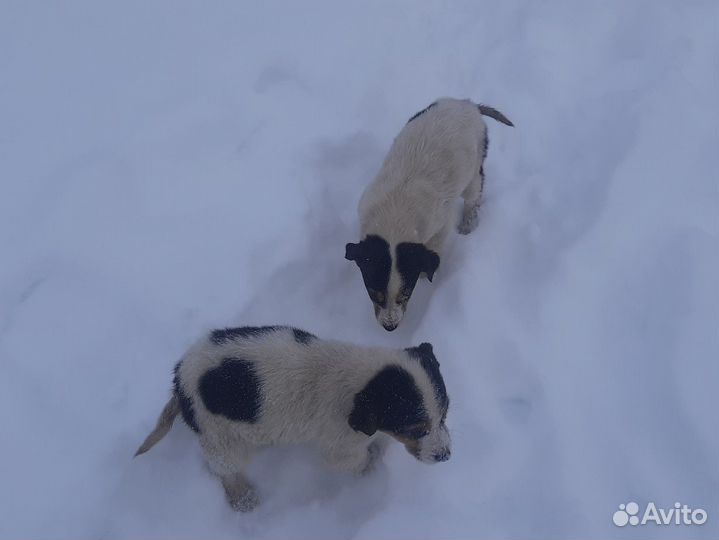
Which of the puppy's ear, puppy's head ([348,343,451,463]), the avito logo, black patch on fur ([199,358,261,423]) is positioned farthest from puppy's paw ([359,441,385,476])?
the avito logo

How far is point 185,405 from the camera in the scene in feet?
10.3

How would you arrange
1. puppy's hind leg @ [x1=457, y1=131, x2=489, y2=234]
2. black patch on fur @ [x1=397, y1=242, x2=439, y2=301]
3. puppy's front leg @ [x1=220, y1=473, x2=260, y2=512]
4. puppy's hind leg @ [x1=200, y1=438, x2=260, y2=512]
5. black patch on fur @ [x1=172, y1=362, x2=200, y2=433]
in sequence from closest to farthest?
black patch on fur @ [x1=172, y1=362, x2=200, y2=433] < puppy's hind leg @ [x1=200, y1=438, x2=260, y2=512] < puppy's front leg @ [x1=220, y1=473, x2=260, y2=512] < black patch on fur @ [x1=397, y1=242, x2=439, y2=301] < puppy's hind leg @ [x1=457, y1=131, x2=489, y2=234]

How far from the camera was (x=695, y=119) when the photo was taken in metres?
4.59

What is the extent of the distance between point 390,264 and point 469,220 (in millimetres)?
1174

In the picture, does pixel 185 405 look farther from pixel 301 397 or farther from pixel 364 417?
pixel 364 417

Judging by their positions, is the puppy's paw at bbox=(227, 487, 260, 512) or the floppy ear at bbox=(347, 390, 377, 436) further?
the puppy's paw at bbox=(227, 487, 260, 512)

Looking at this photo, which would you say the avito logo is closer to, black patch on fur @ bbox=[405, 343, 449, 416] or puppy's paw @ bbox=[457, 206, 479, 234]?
black patch on fur @ bbox=[405, 343, 449, 416]

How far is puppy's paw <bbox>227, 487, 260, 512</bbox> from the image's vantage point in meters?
3.58

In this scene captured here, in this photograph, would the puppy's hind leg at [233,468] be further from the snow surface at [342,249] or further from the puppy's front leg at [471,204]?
the puppy's front leg at [471,204]

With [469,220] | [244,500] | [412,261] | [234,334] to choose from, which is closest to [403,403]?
[234,334]

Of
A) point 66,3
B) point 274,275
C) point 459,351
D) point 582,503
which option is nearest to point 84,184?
point 274,275

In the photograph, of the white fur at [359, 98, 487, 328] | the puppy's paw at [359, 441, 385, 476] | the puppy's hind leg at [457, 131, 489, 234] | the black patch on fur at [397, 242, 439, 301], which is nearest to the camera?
the puppy's paw at [359, 441, 385, 476]

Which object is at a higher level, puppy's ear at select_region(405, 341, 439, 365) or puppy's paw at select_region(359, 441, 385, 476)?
puppy's ear at select_region(405, 341, 439, 365)

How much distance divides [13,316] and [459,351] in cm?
343
